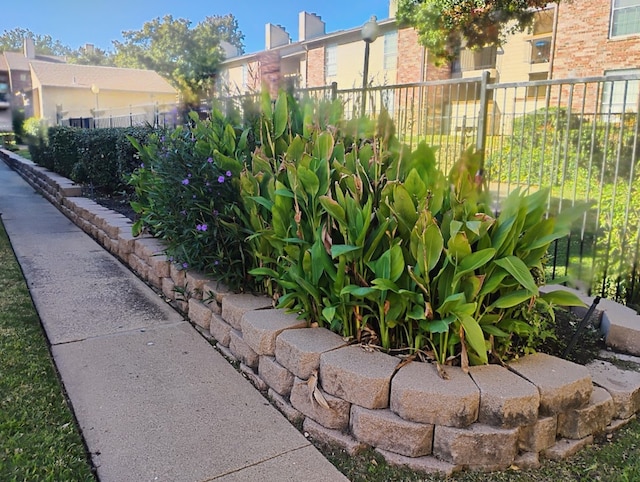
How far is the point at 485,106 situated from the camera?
3.59 m

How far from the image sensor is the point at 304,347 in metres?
2.32

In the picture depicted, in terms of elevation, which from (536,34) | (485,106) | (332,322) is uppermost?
(536,34)

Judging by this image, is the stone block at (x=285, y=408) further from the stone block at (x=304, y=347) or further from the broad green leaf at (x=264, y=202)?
the broad green leaf at (x=264, y=202)

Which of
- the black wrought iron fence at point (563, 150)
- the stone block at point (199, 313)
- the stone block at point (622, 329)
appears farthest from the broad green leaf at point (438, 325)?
the stone block at point (199, 313)

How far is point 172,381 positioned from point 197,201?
1.24m

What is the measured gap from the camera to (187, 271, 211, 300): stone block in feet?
11.1

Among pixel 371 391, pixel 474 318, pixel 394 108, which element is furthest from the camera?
pixel 394 108

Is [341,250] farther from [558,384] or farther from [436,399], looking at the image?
[558,384]

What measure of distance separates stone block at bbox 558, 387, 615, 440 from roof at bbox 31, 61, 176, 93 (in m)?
32.9

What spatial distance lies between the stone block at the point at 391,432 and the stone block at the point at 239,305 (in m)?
1.00

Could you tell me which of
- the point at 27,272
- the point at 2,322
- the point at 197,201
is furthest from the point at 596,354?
the point at 27,272

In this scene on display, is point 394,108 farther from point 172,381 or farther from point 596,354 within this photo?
point 172,381

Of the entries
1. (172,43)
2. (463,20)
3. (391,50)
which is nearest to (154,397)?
(463,20)

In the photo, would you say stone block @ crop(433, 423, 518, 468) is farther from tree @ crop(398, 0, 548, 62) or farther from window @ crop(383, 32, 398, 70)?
window @ crop(383, 32, 398, 70)
